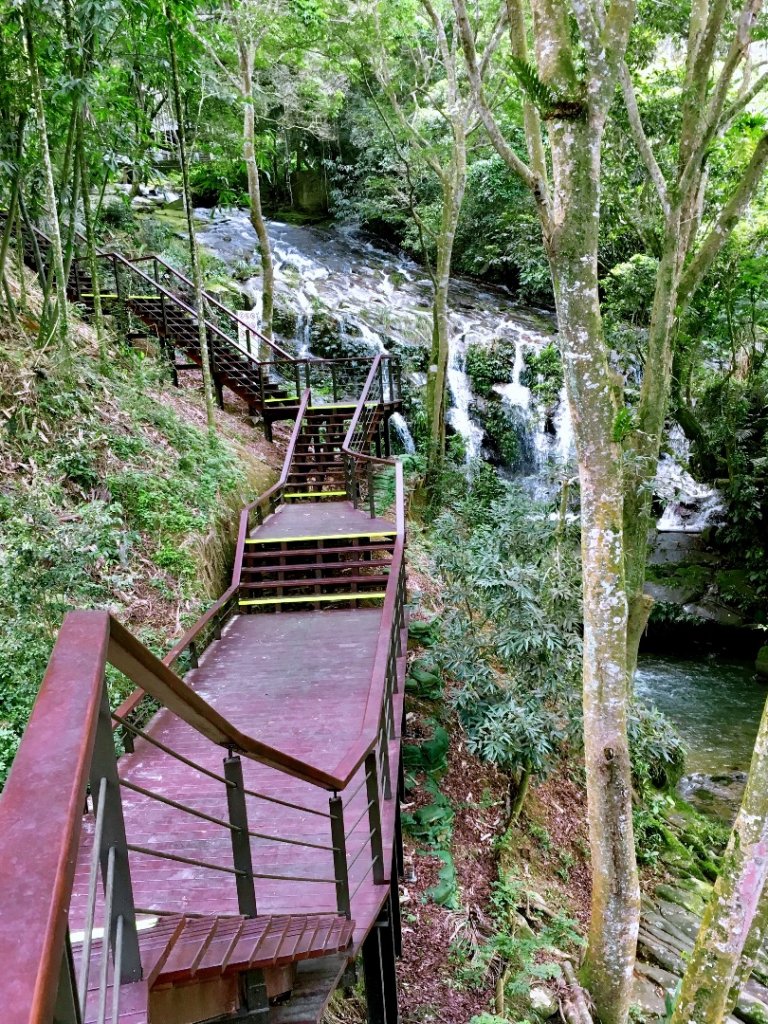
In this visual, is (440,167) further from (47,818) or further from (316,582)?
(47,818)

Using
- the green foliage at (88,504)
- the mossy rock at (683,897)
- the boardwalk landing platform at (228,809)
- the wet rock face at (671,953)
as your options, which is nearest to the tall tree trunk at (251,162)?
the green foliage at (88,504)

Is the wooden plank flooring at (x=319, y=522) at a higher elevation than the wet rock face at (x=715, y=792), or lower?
higher

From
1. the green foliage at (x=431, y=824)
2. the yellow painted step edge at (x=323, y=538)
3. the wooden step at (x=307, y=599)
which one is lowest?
the green foliage at (x=431, y=824)

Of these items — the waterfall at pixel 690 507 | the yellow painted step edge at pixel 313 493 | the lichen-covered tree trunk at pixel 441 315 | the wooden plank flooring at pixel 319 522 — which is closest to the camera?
the wooden plank flooring at pixel 319 522

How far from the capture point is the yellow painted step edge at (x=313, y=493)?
1019 cm

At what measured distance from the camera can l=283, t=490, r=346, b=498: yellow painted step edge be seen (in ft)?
33.4

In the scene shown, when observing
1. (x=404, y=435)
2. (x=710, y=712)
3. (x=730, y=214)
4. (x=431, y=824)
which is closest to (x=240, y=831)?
(x=431, y=824)

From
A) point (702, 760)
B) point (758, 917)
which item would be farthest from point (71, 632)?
point (702, 760)

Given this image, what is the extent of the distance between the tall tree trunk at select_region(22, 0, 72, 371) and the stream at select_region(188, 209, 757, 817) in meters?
6.30

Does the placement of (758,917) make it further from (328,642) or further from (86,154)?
(86,154)

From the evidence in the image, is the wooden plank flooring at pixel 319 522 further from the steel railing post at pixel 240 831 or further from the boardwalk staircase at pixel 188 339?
the steel railing post at pixel 240 831

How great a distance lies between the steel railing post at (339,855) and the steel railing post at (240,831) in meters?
0.42

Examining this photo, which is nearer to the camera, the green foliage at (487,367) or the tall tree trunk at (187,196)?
the tall tree trunk at (187,196)

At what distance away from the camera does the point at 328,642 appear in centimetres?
646
